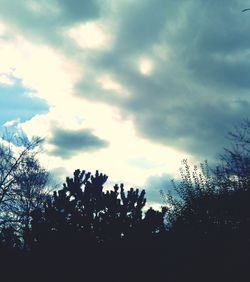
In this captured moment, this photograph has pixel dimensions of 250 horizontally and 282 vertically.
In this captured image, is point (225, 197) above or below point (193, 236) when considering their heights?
above

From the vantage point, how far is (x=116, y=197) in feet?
19.0

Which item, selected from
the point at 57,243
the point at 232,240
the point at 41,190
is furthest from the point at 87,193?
the point at 41,190

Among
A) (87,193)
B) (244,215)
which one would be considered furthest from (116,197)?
(244,215)

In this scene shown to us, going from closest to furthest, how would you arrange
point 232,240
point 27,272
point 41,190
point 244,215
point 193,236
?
point 27,272 → point 193,236 → point 232,240 → point 244,215 → point 41,190

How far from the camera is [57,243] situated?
515 cm

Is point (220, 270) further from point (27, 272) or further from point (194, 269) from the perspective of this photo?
point (27, 272)

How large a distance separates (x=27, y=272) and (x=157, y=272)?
7.29 ft

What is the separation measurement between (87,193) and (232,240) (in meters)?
6.04

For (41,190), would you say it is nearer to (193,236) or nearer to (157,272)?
(193,236)

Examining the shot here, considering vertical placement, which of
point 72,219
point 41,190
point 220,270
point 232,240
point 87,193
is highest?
point 41,190

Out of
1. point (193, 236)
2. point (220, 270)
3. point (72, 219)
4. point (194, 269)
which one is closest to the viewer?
point (72, 219)

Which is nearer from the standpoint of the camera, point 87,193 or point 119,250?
point 119,250

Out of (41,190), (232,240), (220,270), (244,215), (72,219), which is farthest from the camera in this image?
(41,190)

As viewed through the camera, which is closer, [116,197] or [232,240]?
[116,197]
